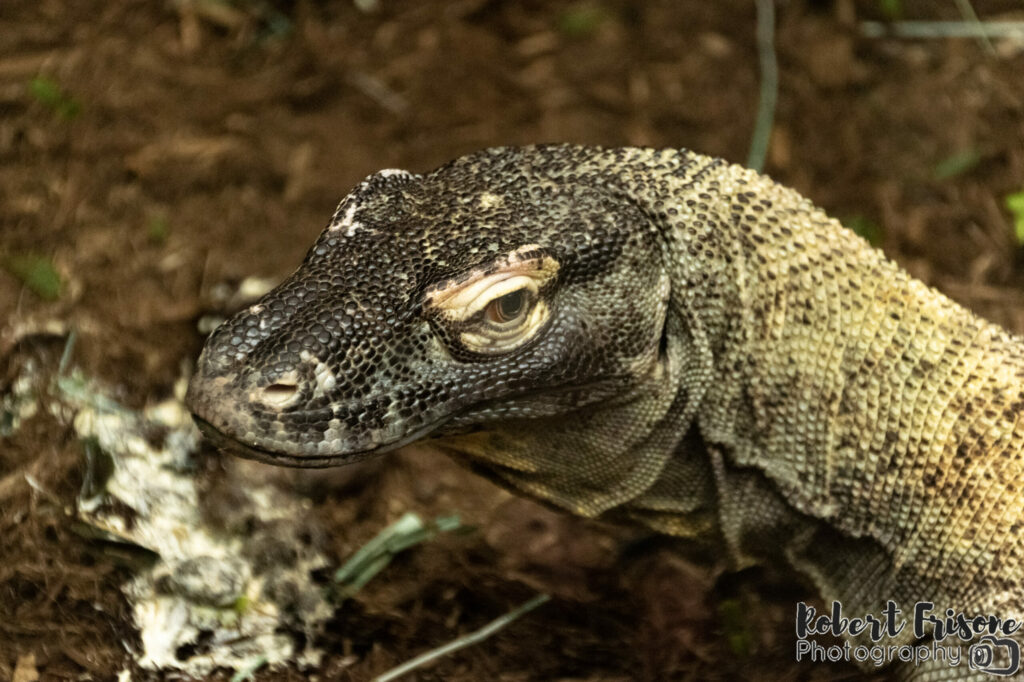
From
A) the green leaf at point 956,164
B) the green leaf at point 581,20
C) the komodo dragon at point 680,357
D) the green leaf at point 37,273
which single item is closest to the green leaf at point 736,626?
the komodo dragon at point 680,357

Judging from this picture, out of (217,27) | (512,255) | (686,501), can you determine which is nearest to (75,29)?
(217,27)

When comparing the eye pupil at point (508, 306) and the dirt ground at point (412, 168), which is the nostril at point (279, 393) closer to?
the eye pupil at point (508, 306)

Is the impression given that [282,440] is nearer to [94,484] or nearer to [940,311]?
[94,484]

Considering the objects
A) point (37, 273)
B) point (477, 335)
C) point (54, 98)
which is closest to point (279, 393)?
point (477, 335)

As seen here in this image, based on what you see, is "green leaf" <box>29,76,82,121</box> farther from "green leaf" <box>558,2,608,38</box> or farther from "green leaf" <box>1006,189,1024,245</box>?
"green leaf" <box>1006,189,1024,245</box>
